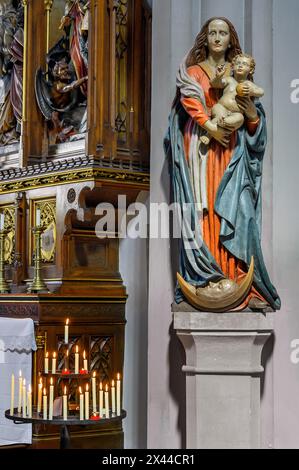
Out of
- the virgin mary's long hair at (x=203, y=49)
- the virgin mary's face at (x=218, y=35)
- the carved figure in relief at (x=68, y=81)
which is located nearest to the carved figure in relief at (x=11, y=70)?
the carved figure in relief at (x=68, y=81)

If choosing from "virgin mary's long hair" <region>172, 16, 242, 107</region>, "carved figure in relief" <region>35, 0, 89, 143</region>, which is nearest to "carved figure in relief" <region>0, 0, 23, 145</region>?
"carved figure in relief" <region>35, 0, 89, 143</region>

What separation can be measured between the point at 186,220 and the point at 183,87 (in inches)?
30.1

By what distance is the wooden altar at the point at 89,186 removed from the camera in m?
6.41

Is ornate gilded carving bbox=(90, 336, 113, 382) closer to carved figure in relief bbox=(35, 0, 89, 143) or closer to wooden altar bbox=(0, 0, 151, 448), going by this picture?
wooden altar bbox=(0, 0, 151, 448)

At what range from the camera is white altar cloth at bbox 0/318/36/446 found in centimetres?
628

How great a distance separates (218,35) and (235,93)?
42 cm

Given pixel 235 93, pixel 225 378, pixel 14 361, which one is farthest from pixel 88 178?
pixel 225 378

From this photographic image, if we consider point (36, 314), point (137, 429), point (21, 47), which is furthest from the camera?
point (21, 47)

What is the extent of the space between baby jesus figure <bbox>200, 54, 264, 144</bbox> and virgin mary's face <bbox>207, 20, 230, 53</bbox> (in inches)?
7.4

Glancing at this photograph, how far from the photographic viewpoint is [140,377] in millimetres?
6812

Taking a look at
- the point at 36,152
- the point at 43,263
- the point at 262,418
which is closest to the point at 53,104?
the point at 36,152

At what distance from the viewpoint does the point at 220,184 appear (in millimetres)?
5387

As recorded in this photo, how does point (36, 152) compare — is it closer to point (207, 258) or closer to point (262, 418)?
point (207, 258)

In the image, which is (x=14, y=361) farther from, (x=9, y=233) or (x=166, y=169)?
(x=166, y=169)
